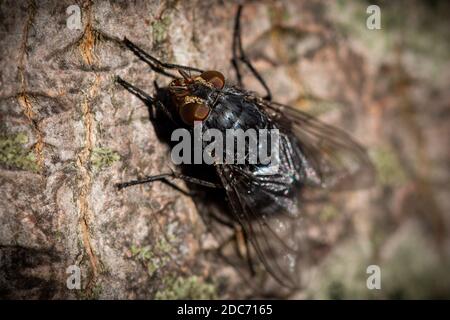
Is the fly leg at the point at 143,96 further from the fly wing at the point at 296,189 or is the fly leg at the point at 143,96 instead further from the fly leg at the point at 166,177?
the fly wing at the point at 296,189

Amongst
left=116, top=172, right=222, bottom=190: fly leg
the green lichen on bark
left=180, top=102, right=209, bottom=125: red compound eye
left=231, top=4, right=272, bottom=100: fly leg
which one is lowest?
left=116, top=172, right=222, bottom=190: fly leg

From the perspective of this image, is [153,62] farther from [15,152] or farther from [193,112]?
[15,152]

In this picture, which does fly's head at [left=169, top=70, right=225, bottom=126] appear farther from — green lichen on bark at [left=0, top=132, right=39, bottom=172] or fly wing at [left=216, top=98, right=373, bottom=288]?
green lichen on bark at [left=0, top=132, right=39, bottom=172]

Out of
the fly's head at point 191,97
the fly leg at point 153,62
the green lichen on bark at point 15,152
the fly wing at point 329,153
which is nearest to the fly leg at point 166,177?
the fly's head at point 191,97

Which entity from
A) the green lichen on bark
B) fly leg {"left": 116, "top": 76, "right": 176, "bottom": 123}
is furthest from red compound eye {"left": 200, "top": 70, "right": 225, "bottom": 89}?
the green lichen on bark

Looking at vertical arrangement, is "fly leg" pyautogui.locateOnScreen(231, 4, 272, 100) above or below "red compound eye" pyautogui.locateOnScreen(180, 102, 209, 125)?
above

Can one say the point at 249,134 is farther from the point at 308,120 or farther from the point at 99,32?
the point at 99,32

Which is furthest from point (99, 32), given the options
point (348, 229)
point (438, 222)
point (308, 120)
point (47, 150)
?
point (438, 222)
